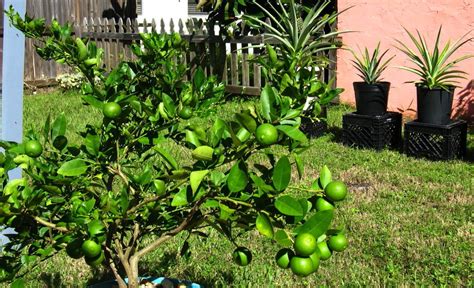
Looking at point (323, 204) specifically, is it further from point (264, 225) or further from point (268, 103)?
point (268, 103)

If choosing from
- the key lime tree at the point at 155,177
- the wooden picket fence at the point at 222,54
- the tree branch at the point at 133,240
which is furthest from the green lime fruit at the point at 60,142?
the wooden picket fence at the point at 222,54

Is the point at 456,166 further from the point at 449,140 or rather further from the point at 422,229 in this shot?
the point at 422,229

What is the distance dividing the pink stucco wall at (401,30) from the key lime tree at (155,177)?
5.63 meters

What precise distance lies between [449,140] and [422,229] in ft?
6.23

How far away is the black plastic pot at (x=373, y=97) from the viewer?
6299 millimetres

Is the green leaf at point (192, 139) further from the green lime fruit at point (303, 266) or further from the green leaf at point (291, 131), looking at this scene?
the green lime fruit at point (303, 266)

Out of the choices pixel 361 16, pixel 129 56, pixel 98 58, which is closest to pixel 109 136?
pixel 98 58

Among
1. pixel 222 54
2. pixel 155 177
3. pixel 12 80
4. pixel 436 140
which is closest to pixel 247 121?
pixel 155 177

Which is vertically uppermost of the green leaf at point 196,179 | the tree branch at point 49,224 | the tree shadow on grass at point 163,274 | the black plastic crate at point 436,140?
the green leaf at point 196,179

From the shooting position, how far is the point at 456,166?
5.58 meters

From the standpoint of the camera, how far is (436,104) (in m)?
5.85

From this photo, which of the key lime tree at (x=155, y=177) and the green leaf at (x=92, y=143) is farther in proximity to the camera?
the green leaf at (x=92, y=143)

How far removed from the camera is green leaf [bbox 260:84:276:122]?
4.33ft

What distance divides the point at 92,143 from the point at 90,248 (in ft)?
1.13
